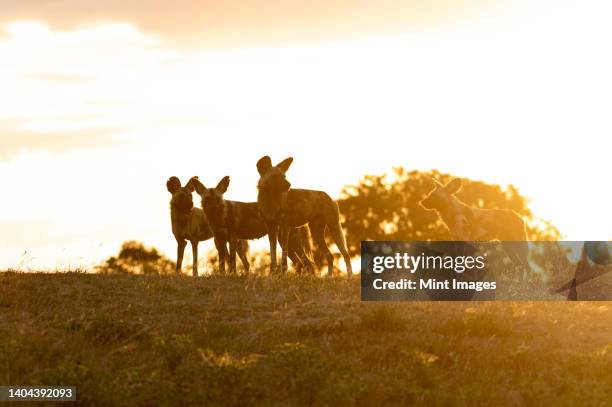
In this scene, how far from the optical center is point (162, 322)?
59.5ft

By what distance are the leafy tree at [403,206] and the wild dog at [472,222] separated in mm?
39772

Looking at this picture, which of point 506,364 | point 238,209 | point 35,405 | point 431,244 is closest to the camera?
point 35,405

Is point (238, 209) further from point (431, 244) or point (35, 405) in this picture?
point (35, 405)

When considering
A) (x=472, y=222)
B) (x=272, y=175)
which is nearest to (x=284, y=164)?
(x=272, y=175)

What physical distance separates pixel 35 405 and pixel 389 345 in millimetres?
5567

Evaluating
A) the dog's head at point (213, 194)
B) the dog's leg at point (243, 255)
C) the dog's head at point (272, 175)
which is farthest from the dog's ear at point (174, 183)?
the dog's head at point (272, 175)

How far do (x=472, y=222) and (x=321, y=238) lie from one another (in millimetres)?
3501

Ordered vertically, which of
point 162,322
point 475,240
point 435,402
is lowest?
point 435,402

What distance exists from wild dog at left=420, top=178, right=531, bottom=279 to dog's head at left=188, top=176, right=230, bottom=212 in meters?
4.62

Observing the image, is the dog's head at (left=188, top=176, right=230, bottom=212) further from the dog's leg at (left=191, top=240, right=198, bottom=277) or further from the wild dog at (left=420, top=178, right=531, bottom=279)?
the wild dog at (left=420, top=178, right=531, bottom=279)

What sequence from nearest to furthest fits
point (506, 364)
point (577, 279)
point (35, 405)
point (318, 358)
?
point (35, 405) → point (318, 358) → point (506, 364) → point (577, 279)

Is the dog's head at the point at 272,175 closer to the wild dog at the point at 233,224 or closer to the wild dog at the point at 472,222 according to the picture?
the wild dog at the point at 233,224

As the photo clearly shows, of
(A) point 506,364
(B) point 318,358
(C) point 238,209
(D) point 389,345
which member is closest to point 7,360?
(B) point 318,358

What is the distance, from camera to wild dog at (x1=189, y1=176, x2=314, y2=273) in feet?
83.3
